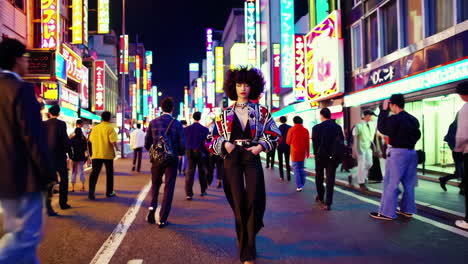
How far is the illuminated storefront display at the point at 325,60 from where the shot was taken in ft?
60.2

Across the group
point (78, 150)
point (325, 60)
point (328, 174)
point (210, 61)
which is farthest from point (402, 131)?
point (210, 61)

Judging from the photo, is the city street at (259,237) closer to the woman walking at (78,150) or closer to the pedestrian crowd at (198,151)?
the pedestrian crowd at (198,151)

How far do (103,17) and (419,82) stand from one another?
2254cm

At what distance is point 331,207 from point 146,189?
15.5 ft

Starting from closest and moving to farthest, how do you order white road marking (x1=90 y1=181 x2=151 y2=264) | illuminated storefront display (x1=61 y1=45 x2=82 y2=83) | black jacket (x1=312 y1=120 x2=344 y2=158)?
white road marking (x1=90 y1=181 x2=151 y2=264) < black jacket (x1=312 y1=120 x2=344 y2=158) < illuminated storefront display (x1=61 y1=45 x2=82 y2=83)

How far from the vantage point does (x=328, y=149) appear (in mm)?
7223

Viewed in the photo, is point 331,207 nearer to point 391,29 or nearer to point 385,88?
point 385,88

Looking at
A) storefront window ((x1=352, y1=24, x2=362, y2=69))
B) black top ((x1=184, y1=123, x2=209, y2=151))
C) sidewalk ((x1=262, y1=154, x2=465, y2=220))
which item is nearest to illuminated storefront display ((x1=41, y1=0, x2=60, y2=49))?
black top ((x1=184, y1=123, x2=209, y2=151))

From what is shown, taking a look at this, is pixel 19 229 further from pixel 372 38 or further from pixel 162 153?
pixel 372 38

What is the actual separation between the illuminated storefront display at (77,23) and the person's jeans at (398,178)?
2193 centimetres

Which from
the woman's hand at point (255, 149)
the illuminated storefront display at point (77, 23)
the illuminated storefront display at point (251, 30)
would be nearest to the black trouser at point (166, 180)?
the woman's hand at point (255, 149)

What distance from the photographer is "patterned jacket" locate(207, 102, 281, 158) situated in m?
3.99

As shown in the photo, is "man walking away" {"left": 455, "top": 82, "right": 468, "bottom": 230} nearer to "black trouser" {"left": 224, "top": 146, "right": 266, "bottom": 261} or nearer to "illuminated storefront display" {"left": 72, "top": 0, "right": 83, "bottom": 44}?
"black trouser" {"left": 224, "top": 146, "right": 266, "bottom": 261}

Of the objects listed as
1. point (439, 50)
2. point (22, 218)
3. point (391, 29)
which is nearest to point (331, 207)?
point (22, 218)
